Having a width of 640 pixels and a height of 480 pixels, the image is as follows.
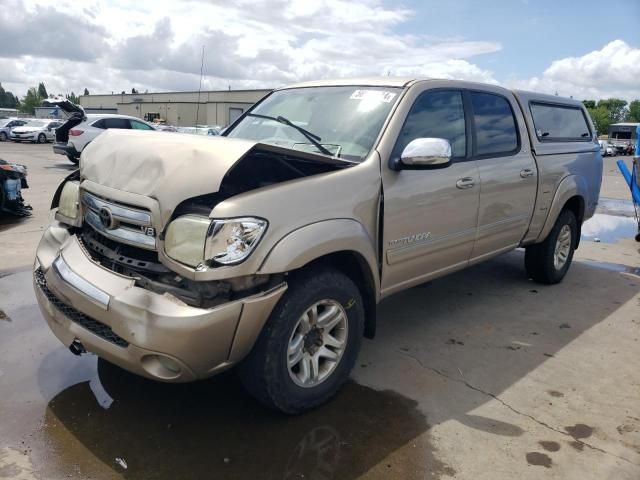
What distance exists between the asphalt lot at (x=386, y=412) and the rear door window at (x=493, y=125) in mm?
1492

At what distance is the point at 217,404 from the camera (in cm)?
311

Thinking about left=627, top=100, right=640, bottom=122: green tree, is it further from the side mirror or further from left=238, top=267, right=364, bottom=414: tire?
left=238, top=267, right=364, bottom=414: tire

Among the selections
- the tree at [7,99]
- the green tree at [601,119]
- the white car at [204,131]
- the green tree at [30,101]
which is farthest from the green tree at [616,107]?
the tree at [7,99]

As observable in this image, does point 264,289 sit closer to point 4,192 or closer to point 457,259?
point 457,259

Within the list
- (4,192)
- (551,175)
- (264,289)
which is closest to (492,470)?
(264,289)

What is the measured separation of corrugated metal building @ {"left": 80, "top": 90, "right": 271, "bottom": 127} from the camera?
20.9 ft

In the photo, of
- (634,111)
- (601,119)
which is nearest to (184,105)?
(601,119)

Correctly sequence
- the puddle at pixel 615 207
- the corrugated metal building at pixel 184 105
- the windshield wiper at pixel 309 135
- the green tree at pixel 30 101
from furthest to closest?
the green tree at pixel 30 101
the puddle at pixel 615 207
the corrugated metal building at pixel 184 105
the windshield wiper at pixel 309 135

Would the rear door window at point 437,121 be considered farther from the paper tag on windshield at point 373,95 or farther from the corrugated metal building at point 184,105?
the corrugated metal building at point 184,105

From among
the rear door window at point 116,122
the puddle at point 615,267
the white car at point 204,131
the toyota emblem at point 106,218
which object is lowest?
the puddle at point 615,267

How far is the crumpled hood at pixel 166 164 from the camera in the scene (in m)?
2.56

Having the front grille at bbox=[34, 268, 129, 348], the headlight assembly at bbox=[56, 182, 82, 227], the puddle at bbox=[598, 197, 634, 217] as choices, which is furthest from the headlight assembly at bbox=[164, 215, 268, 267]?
the puddle at bbox=[598, 197, 634, 217]

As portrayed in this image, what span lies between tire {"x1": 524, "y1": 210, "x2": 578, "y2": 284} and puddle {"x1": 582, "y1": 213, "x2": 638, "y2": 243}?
113 inches

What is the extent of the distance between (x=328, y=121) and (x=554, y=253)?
10.5ft
